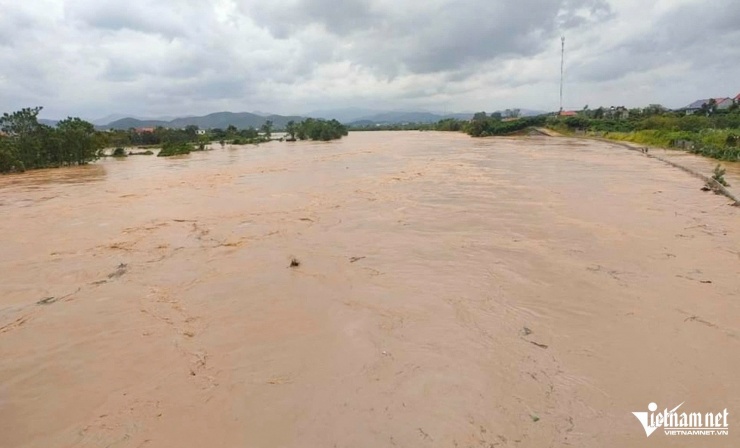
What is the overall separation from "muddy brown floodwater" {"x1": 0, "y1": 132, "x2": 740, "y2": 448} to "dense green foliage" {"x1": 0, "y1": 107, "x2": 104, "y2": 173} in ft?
56.8

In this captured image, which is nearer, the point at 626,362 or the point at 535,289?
the point at 626,362

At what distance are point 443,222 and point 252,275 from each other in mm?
4142

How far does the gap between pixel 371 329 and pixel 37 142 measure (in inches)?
1044

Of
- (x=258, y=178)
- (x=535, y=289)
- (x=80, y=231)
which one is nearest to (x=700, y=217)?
(x=535, y=289)

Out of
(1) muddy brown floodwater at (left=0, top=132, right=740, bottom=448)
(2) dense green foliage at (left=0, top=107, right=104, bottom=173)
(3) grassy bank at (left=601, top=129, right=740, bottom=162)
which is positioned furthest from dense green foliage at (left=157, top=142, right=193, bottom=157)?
(3) grassy bank at (left=601, top=129, right=740, bottom=162)

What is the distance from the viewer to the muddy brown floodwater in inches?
113

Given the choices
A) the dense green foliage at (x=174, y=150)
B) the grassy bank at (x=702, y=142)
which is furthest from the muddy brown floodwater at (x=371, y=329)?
the dense green foliage at (x=174, y=150)

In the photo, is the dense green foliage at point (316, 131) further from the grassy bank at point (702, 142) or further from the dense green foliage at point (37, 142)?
the grassy bank at point (702, 142)

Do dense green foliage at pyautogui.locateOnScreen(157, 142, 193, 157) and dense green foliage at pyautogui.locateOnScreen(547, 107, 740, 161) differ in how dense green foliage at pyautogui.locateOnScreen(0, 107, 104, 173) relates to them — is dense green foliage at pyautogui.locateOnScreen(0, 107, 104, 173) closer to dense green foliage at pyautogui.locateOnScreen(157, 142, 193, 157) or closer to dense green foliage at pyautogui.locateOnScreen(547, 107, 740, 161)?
dense green foliage at pyautogui.locateOnScreen(157, 142, 193, 157)

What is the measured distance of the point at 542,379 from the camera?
326cm

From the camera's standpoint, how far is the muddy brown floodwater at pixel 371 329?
9.41ft

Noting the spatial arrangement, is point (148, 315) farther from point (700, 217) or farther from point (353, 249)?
point (700, 217)

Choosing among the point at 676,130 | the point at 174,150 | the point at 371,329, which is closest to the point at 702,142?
the point at 676,130

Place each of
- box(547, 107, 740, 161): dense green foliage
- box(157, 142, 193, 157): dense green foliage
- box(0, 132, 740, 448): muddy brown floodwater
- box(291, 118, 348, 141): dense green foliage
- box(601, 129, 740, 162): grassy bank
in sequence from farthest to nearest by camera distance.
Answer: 1. box(291, 118, 348, 141): dense green foliage
2. box(157, 142, 193, 157): dense green foliage
3. box(547, 107, 740, 161): dense green foliage
4. box(601, 129, 740, 162): grassy bank
5. box(0, 132, 740, 448): muddy brown floodwater
